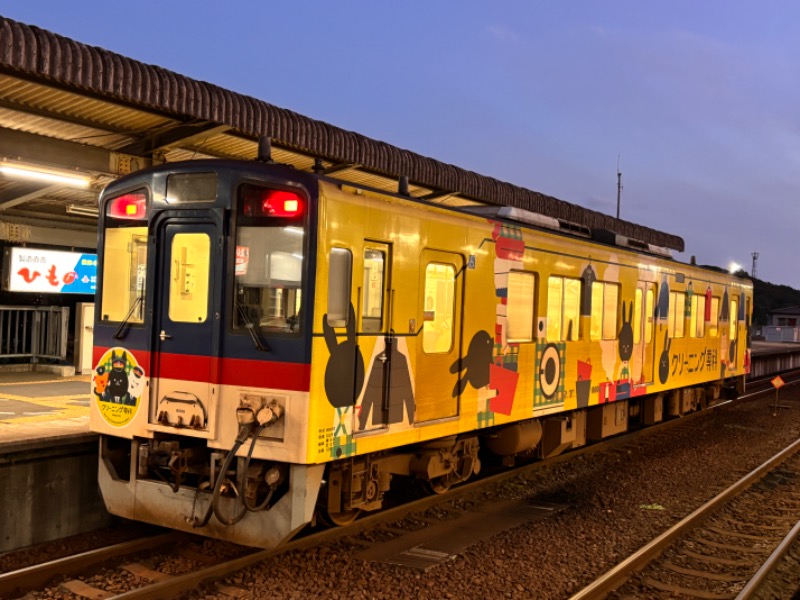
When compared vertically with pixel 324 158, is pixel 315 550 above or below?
below

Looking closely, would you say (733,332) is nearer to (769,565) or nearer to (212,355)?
(769,565)

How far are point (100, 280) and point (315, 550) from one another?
9.65ft

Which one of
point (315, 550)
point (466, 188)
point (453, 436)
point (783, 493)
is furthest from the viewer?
point (466, 188)

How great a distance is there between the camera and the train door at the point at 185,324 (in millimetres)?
6059

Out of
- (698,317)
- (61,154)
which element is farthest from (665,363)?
(61,154)

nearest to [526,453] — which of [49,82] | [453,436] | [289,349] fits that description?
[453,436]

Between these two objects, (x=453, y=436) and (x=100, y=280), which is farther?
(x=453, y=436)

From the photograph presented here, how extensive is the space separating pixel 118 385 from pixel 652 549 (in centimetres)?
483

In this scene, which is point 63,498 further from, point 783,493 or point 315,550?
point 783,493

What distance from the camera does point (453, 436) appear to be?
7746 millimetres

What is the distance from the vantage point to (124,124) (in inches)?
352

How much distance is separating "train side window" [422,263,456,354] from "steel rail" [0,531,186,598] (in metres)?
2.75

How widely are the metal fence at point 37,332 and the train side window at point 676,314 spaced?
10126 mm

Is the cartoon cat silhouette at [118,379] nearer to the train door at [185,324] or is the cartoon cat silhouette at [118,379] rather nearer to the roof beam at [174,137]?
the train door at [185,324]
